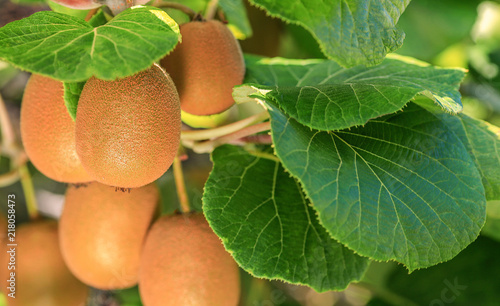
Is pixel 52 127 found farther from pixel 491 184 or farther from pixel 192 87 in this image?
pixel 491 184

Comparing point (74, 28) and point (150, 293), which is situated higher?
point (74, 28)

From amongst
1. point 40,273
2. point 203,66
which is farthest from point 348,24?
point 40,273

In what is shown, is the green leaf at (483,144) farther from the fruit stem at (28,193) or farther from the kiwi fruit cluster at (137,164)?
the fruit stem at (28,193)

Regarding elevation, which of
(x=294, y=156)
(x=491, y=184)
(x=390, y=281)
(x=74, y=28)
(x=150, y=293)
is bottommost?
(x=390, y=281)

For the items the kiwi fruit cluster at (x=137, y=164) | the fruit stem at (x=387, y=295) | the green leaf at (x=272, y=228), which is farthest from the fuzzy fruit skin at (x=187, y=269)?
the fruit stem at (x=387, y=295)

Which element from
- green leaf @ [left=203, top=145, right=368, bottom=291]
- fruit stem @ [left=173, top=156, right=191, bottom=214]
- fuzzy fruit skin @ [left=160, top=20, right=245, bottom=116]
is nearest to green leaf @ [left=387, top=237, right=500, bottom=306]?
green leaf @ [left=203, top=145, right=368, bottom=291]

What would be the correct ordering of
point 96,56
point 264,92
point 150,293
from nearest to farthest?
point 96,56
point 264,92
point 150,293

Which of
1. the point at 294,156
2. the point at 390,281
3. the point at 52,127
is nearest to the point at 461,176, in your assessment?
the point at 294,156

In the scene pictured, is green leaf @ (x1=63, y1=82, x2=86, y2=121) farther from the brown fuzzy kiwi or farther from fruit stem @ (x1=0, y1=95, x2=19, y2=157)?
fruit stem @ (x1=0, y1=95, x2=19, y2=157)
